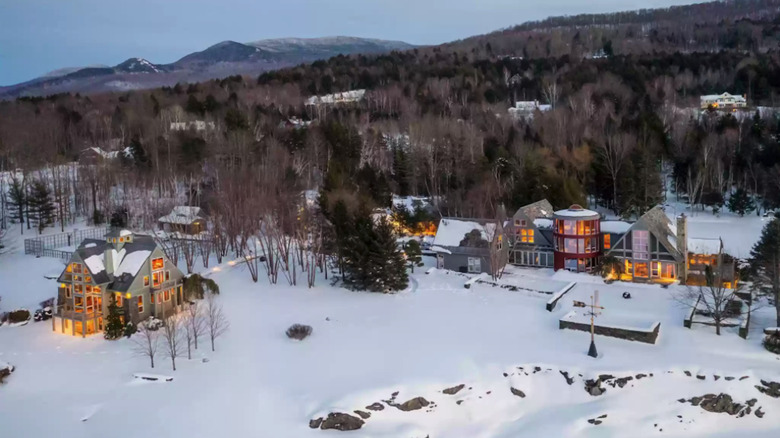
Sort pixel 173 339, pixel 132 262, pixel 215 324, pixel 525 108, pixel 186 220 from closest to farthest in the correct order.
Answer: pixel 173 339 → pixel 215 324 → pixel 132 262 → pixel 186 220 → pixel 525 108

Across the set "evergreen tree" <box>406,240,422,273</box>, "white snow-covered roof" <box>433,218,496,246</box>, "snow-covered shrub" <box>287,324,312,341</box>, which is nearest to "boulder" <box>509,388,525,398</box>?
"snow-covered shrub" <box>287,324,312,341</box>

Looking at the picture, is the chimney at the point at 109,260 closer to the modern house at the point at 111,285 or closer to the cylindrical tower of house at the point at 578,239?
the modern house at the point at 111,285

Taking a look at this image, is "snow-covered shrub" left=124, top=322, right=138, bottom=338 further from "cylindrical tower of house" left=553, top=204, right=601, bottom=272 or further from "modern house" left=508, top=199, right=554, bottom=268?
"cylindrical tower of house" left=553, top=204, right=601, bottom=272

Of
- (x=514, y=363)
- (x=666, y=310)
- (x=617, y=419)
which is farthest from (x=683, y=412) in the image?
(x=666, y=310)

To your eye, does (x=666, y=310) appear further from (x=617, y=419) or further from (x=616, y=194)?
(x=616, y=194)

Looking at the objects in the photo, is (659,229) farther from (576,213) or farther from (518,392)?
(518,392)

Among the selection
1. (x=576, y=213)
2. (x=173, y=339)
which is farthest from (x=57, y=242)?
(x=576, y=213)

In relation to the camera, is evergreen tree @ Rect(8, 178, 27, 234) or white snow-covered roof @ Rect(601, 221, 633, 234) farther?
evergreen tree @ Rect(8, 178, 27, 234)
